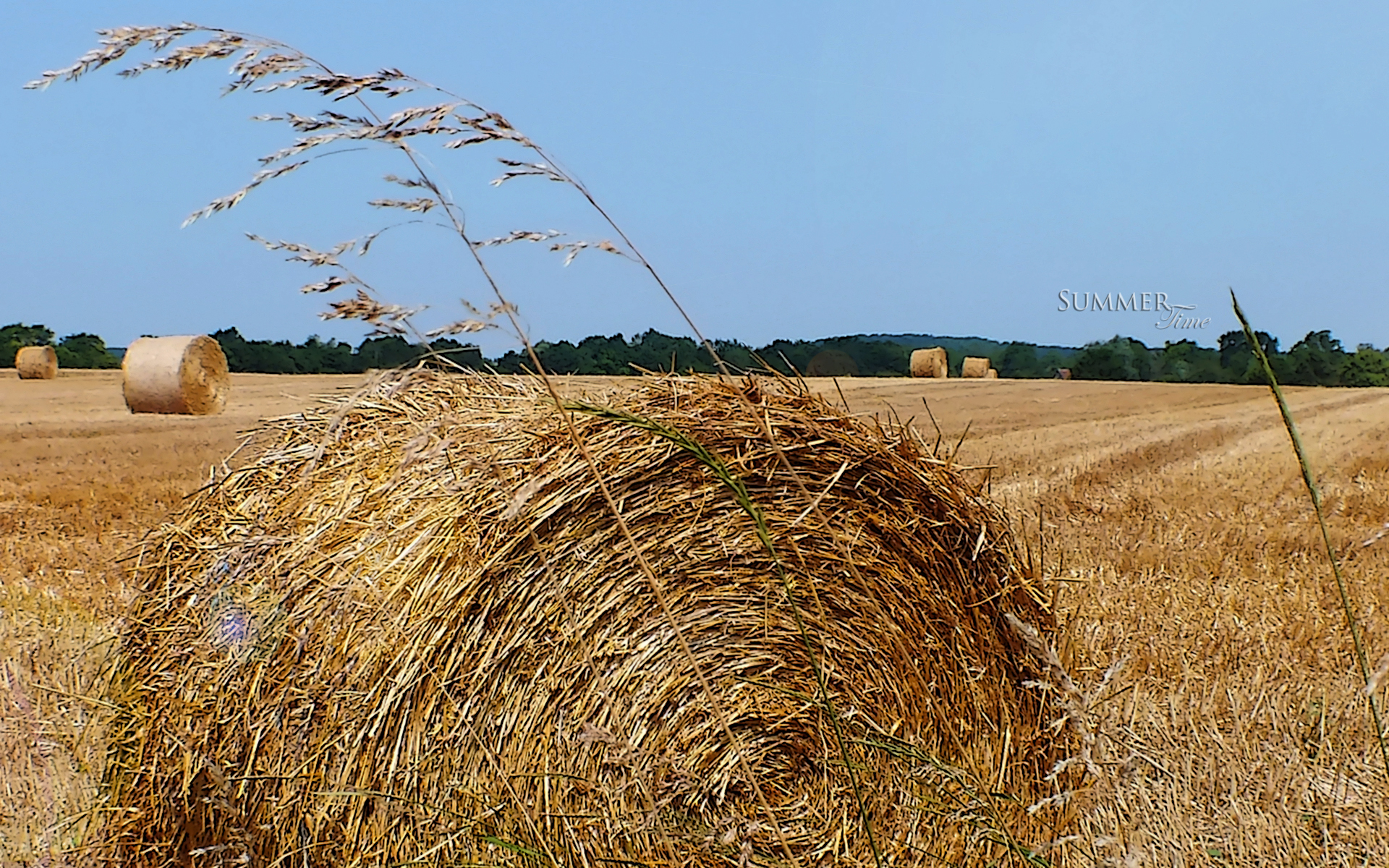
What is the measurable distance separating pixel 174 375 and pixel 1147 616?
11884 millimetres

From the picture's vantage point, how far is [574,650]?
92.2 inches

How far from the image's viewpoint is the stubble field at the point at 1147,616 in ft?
9.08

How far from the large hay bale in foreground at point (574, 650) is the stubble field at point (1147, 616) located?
0.25 metres

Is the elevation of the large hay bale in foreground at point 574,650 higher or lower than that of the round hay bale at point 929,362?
lower

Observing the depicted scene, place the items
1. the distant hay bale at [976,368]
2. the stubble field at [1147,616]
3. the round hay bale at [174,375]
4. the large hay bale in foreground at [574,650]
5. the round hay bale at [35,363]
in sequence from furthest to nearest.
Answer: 1. the distant hay bale at [976,368]
2. the round hay bale at [35,363]
3. the round hay bale at [174,375]
4. the stubble field at [1147,616]
5. the large hay bale in foreground at [574,650]

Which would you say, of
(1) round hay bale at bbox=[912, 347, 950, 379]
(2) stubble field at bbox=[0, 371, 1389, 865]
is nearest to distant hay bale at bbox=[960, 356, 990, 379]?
(1) round hay bale at bbox=[912, 347, 950, 379]

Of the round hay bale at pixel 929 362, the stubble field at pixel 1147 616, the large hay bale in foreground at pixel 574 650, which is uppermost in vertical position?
the round hay bale at pixel 929 362

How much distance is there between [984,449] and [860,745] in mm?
8366

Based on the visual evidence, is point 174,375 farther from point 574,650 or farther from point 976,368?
point 976,368

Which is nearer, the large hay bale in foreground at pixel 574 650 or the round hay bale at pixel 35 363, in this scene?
the large hay bale in foreground at pixel 574 650

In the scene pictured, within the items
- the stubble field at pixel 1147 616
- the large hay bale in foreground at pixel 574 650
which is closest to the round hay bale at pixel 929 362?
the stubble field at pixel 1147 616

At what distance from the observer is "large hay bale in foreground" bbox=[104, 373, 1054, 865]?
7.34 feet

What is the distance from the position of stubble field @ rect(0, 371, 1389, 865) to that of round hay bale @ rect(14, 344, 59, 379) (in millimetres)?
8805

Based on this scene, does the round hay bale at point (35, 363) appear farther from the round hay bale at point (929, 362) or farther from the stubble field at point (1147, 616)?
the round hay bale at point (929, 362)
